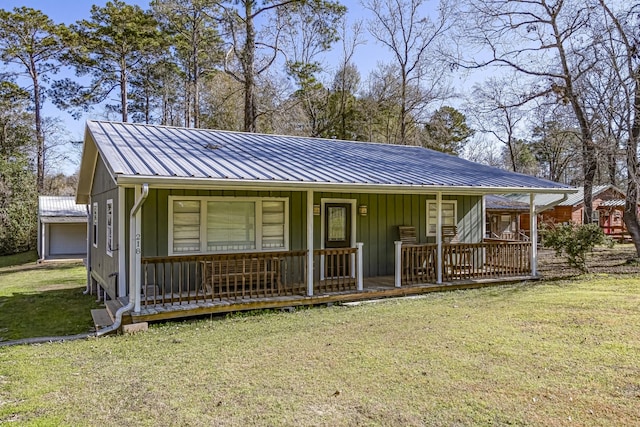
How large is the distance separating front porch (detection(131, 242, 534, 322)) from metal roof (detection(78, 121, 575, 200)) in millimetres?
1374

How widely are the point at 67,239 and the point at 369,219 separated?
17.9m

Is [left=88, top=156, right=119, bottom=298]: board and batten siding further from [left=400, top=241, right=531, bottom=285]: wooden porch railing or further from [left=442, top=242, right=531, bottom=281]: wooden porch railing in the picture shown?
[left=442, top=242, right=531, bottom=281]: wooden porch railing

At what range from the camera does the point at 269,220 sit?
29.9 ft

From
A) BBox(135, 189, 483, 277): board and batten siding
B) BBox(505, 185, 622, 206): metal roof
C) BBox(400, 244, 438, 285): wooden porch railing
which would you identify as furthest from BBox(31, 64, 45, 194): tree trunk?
BBox(505, 185, 622, 206): metal roof

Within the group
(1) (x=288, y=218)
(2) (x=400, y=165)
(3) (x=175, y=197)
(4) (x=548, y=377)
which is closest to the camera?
(4) (x=548, y=377)

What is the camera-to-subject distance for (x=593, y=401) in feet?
13.0

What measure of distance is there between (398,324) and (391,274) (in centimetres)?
407

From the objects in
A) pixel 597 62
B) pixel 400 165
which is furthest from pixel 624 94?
pixel 400 165

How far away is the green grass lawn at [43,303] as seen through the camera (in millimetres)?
7719

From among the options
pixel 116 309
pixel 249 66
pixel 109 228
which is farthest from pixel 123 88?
pixel 116 309

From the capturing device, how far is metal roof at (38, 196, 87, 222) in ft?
68.7

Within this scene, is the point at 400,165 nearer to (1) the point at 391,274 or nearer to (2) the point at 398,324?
(1) the point at 391,274

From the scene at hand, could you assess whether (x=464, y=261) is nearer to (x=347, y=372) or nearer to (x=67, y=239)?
(x=347, y=372)

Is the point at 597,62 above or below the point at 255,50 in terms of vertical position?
below
